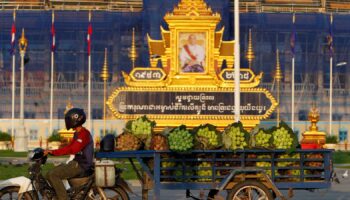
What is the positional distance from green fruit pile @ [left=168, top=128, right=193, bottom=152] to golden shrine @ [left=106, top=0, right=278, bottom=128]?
119 feet

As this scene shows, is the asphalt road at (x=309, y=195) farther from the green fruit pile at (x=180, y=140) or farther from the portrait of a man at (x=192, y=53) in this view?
the portrait of a man at (x=192, y=53)

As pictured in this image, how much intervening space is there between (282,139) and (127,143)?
259 centimetres

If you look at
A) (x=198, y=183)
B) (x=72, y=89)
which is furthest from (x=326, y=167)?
(x=72, y=89)

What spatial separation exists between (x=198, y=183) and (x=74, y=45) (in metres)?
73.6

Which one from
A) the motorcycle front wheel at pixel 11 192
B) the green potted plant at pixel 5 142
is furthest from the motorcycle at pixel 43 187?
the green potted plant at pixel 5 142

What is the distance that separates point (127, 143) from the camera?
66.3 ft

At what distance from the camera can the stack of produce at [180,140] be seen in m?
19.5

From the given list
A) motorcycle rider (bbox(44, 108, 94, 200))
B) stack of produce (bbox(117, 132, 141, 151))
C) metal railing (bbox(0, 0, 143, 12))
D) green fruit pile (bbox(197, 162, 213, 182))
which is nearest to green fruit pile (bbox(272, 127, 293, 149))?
green fruit pile (bbox(197, 162, 213, 182))

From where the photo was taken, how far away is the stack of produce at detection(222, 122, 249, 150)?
65.5 ft

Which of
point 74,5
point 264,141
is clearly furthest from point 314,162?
point 74,5

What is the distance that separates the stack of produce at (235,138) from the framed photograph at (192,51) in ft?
125

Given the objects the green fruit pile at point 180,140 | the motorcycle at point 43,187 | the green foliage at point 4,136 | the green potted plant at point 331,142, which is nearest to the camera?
the motorcycle at point 43,187

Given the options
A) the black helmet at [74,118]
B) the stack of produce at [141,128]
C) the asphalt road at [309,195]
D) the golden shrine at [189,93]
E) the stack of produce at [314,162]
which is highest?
the golden shrine at [189,93]

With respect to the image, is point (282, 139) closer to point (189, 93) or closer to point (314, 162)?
point (314, 162)
